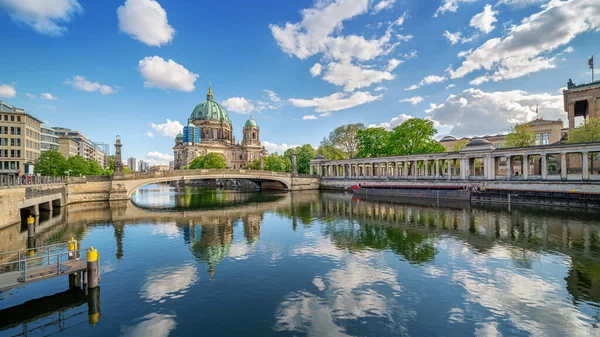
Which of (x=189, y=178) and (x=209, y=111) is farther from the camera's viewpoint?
(x=209, y=111)

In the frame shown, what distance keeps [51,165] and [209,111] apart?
92.9 m

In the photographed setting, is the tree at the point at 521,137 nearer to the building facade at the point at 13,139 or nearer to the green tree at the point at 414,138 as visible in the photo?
the green tree at the point at 414,138

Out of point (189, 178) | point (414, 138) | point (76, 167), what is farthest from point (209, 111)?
point (414, 138)

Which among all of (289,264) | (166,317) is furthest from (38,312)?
(289,264)

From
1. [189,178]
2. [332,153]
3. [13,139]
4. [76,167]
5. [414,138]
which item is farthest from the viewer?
[332,153]

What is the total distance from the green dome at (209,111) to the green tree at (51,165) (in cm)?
8713

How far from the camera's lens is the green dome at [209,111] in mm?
143625

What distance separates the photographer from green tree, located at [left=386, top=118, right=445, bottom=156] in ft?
206

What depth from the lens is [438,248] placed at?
18.1 m

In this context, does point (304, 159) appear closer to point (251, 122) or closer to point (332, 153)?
point (332, 153)

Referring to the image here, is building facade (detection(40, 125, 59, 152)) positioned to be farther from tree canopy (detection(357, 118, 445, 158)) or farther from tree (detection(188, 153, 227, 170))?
tree canopy (detection(357, 118, 445, 158))

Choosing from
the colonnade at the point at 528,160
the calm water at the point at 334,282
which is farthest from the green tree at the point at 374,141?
the calm water at the point at 334,282

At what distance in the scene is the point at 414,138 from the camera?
2511 inches

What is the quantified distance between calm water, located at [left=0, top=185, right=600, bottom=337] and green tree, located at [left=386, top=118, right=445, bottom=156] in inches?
1550
